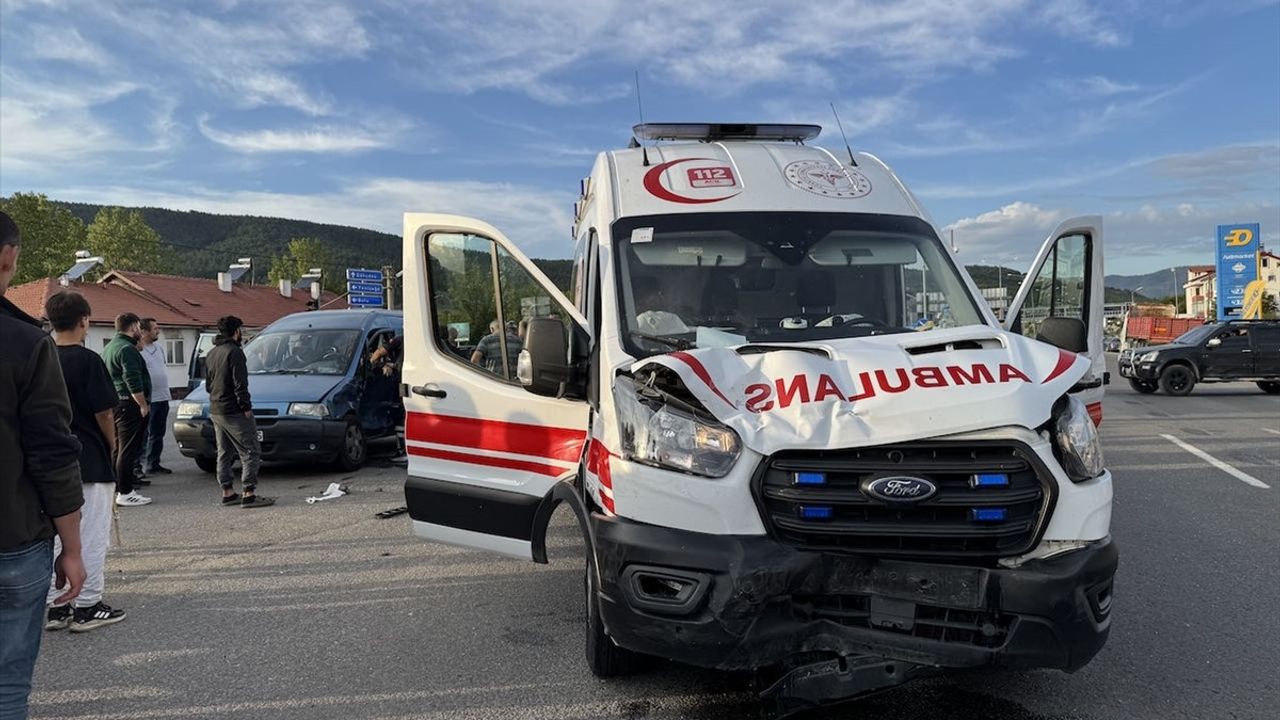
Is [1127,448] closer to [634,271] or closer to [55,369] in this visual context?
[634,271]

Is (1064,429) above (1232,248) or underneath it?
underneath

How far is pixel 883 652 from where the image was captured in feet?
8.90

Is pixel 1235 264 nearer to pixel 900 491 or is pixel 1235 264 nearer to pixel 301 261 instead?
pixel 900 491

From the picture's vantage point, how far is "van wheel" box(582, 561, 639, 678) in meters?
3.54

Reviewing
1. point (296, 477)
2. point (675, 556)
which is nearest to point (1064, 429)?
point (675, 556)

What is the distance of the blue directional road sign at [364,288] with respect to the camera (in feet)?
155

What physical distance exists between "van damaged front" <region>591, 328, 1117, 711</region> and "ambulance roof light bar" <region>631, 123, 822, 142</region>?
10.5ft

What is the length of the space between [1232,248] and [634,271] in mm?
49706

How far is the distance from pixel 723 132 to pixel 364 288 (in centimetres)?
4594

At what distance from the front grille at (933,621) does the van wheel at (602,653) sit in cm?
105

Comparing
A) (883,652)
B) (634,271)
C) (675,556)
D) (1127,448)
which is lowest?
(1127,448)

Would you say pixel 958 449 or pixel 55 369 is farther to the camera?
pixel 958 449

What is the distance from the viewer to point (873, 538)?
2.79 m

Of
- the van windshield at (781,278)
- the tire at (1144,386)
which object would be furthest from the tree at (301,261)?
the van windshield at (781,278)
